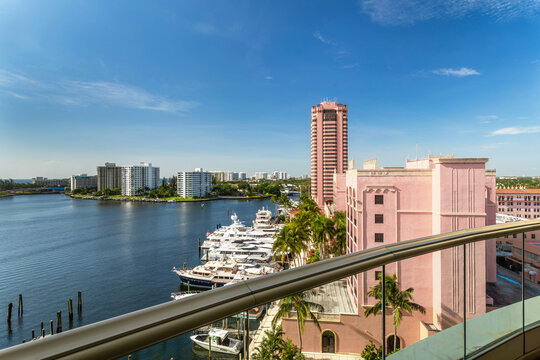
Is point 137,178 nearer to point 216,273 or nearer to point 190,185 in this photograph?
point 190,185

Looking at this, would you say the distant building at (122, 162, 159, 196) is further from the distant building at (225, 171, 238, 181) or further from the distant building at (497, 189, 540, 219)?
the distant building at (497, 189, 540, 219)

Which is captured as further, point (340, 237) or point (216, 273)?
point (216, 273)

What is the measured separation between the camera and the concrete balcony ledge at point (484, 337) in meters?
1.52

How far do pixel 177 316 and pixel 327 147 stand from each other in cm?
5018

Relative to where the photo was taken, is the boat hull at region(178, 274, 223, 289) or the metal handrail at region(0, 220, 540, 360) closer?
the metal handrail at region(0, 220, 540, 360)

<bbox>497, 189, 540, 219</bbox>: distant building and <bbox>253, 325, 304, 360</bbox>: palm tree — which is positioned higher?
<bbox>253, 325, 304, 360</bbox>: palm tree

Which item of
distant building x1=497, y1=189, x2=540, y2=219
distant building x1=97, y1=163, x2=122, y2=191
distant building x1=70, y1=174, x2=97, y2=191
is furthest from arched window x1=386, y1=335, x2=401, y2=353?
distant building x1=70, y1=174, x2=97, y2=191

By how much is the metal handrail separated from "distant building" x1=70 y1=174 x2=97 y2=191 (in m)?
130

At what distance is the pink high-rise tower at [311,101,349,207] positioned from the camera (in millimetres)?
49031

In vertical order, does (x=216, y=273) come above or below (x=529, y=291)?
below

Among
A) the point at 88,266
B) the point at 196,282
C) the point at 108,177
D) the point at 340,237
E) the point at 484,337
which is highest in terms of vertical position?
the point at 108,177

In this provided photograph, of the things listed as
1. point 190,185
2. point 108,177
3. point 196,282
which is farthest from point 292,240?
point 108,177

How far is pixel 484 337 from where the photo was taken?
170cm

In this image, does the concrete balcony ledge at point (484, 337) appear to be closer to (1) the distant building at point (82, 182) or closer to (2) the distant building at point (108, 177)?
(2) the distant building at point (108, 177)
